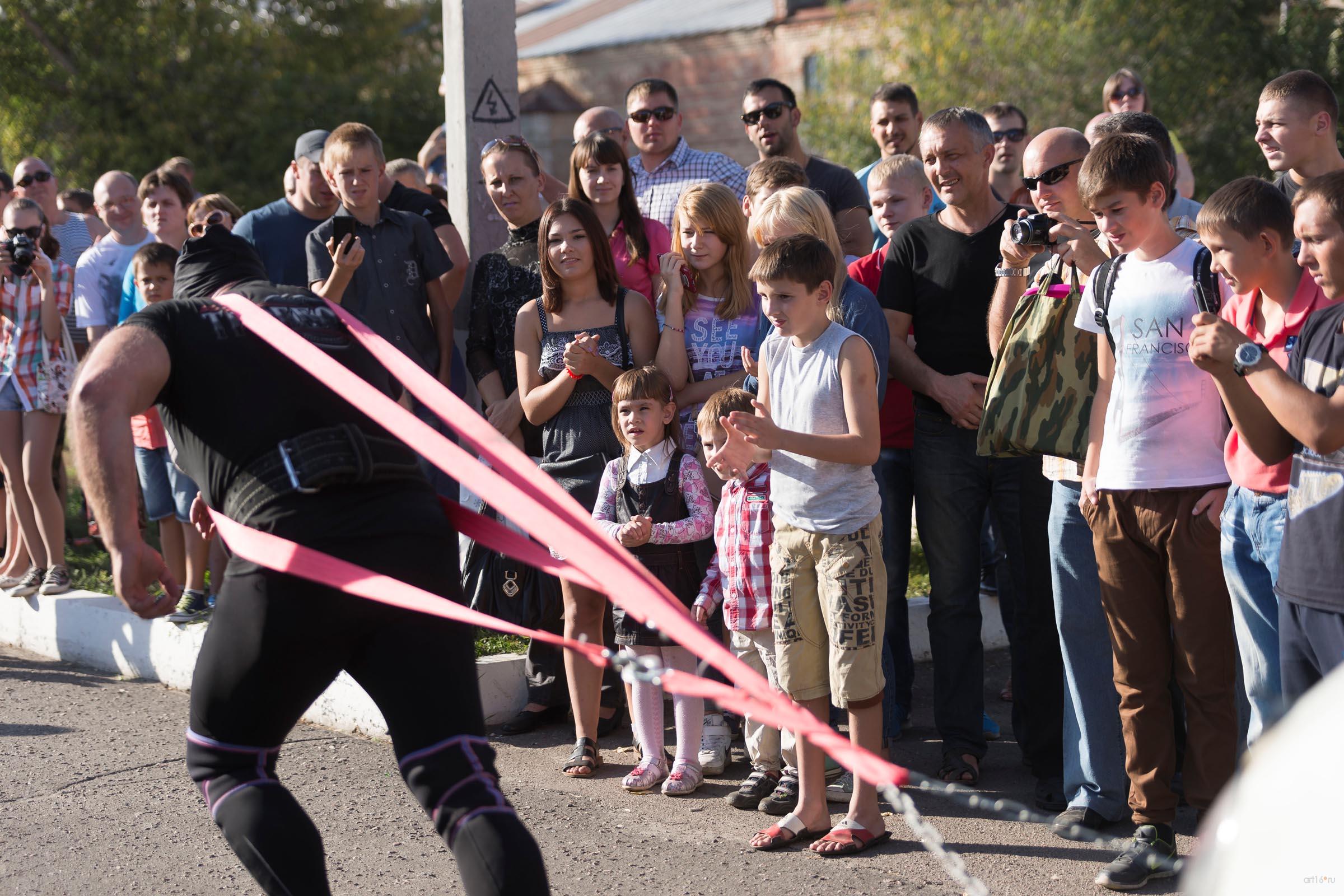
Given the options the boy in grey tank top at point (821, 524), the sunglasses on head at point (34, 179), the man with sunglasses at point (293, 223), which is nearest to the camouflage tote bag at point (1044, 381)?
the boy in grey tank top at point (821, 524)

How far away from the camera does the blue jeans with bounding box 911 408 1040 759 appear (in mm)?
5348

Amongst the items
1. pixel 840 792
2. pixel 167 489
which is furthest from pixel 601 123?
pixel 840 792

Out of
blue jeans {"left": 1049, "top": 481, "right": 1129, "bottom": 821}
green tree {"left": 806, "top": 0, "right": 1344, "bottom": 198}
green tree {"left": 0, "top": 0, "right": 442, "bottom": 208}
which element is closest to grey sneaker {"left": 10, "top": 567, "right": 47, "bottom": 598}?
blue jeans {"left": 1049, "top": 481, "right": 1129, "bottom": 821}

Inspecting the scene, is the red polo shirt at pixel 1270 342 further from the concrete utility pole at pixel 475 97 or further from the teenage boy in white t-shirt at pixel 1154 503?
the concrete utility pole at pixel 475 97

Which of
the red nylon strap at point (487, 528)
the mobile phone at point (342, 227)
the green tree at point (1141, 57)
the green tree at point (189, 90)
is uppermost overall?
the green tree at point (189, 90)

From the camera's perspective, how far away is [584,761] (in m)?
5.48

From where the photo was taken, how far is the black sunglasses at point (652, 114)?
7312 mm

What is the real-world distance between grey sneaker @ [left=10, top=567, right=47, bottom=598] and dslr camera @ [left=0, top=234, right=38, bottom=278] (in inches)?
67.3

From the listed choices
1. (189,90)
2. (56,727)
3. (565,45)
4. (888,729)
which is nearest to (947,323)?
(888,729)

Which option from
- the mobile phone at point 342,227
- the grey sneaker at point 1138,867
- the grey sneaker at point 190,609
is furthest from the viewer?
the grey sneaker at point 190,609

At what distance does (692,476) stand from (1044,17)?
24.9 meters

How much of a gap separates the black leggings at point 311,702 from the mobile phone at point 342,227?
3279 mm

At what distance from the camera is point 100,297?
8.45 m

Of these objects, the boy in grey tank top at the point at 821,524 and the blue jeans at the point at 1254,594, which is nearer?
the blue jeans at the point at 1254,594
